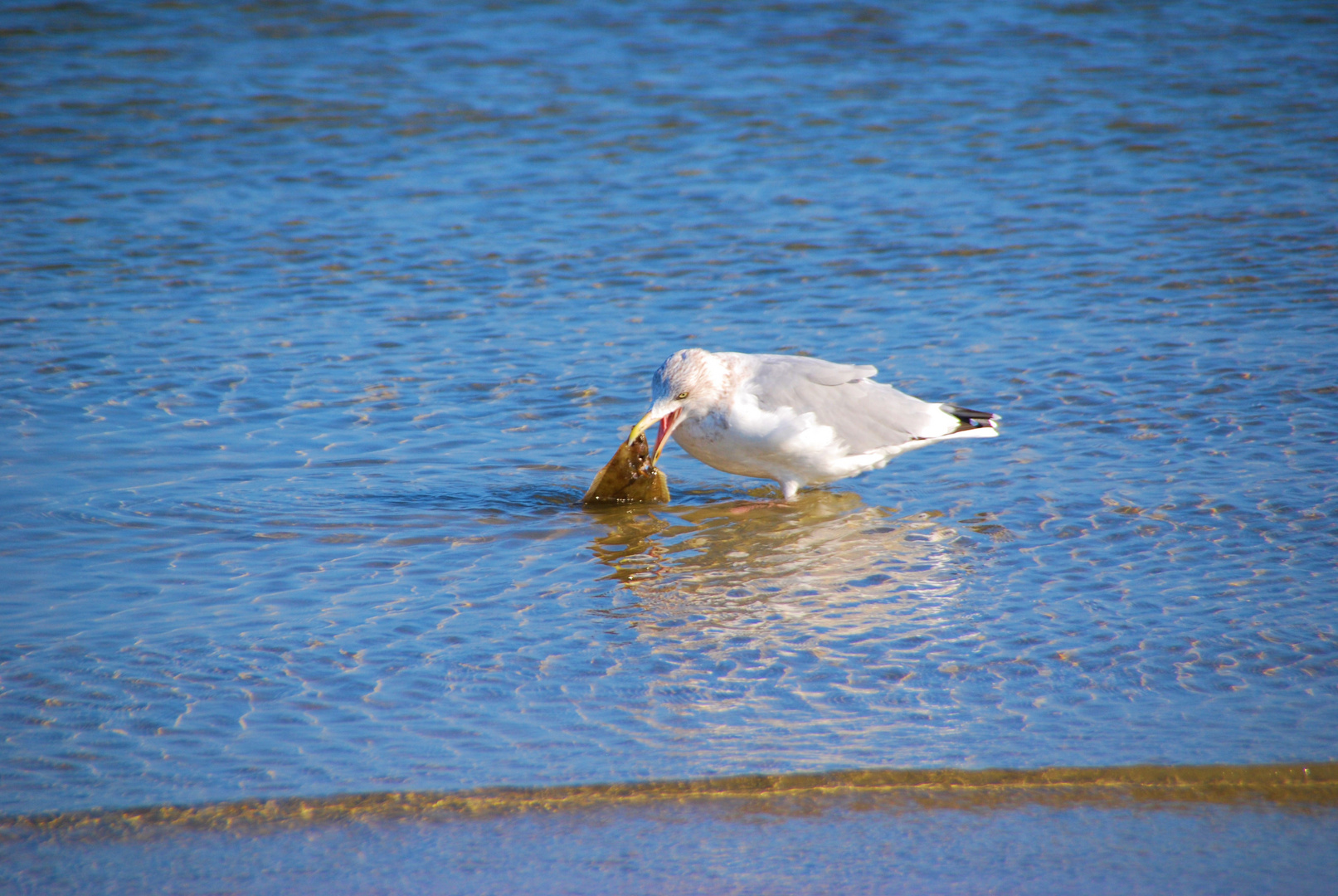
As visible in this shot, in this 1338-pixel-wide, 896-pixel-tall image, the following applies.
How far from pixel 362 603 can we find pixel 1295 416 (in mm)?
5091

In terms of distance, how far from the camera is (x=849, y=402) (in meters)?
6.54

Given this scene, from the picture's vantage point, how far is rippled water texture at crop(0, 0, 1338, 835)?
4242 millimetres

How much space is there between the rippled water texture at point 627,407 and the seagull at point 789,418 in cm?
27

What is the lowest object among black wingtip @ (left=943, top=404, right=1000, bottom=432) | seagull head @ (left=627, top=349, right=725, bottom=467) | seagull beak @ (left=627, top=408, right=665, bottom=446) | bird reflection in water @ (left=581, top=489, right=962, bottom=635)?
bird reflection in water @ (left=581, top=489, right=962, bottom=635)

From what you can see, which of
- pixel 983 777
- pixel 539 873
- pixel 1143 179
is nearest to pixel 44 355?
pixel 539 873

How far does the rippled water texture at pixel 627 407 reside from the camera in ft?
13.9

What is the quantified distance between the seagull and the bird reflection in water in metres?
0.26

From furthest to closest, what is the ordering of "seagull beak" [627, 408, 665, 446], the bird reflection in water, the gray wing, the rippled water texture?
the gray wing
"seagull beak" [627, 408, 665, 446]
the bird reflection in water
the rippled water texture

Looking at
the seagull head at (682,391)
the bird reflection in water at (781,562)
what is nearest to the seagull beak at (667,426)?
the seagull head at (682,391)

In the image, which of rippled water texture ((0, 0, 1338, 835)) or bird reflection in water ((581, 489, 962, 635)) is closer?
rippled water texture ((0, 0, 1338, 835))

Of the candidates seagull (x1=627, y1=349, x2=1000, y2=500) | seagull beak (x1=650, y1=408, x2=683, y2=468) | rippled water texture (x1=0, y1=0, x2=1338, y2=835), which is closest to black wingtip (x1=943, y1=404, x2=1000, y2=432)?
seagull (x1=627, y1=349, x2=1000, y2=500)

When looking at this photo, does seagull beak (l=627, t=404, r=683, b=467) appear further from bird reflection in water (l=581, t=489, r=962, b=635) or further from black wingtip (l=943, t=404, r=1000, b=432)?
black wingtip (l=943, t=404, r=1000, b=432)

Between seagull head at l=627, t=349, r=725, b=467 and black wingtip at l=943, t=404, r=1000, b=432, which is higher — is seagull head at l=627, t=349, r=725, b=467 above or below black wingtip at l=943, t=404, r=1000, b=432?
above

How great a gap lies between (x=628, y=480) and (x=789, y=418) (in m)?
0.84
